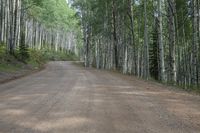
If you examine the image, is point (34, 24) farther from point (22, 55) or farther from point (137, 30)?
point (22, 55)

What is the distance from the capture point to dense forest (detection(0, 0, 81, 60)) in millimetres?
31552

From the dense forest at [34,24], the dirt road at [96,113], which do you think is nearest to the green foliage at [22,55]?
the dense forest at [34,24]

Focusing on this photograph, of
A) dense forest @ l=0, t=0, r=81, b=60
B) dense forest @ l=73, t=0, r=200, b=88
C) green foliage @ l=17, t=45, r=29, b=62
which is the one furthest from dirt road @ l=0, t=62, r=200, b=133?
dense forest @ l=0, t=0, r=81, b=60

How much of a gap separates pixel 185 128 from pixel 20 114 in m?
3.93

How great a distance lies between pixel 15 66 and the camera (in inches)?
1040

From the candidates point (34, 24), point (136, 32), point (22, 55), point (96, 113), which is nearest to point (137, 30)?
point (136, 32)

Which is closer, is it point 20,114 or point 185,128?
point 185,128

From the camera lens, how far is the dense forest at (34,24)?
31552 millimetres

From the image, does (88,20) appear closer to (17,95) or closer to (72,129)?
(17,95)

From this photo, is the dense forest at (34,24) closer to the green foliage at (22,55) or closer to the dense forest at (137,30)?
the green foliage at (22,55)

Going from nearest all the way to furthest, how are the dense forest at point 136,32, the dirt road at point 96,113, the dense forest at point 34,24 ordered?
1. the dirt road at point 96,113
2. the dense forest at point 136,32
3. the dense forest at point 34,24

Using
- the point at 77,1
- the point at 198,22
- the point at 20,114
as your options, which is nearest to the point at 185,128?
the point at 20,114

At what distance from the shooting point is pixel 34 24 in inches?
2778

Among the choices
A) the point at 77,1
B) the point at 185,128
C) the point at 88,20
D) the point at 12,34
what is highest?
the point at 77,1
